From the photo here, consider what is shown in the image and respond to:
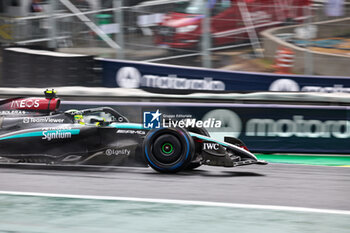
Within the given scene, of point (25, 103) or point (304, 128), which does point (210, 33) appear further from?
point (25, 103)

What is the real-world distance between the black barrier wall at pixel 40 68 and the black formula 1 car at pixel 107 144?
497cm

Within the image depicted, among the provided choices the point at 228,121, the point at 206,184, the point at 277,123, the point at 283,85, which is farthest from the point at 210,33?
the point at 206,184

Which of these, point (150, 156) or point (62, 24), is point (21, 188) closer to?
→ point (150, 156)

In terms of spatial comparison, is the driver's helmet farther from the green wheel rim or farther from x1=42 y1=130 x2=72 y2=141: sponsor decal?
the green wheel rim

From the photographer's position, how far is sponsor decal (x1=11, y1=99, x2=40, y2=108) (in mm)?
7066

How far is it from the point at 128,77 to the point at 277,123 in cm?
463

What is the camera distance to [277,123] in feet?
30.8

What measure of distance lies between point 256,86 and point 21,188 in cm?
806

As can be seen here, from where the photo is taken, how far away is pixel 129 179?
6.19 metres

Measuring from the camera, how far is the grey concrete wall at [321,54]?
1252 cm

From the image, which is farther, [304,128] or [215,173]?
[304,128]

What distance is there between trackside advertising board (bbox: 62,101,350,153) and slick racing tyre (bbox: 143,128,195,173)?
2934 mm

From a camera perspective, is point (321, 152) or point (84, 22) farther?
point (84, 22)

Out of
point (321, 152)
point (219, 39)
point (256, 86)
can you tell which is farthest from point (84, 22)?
point (321, 152)
